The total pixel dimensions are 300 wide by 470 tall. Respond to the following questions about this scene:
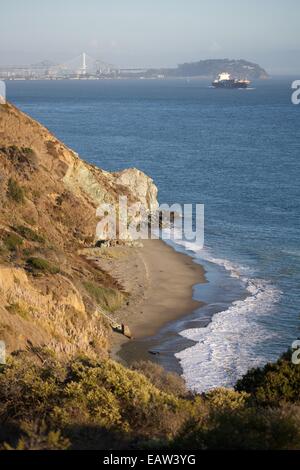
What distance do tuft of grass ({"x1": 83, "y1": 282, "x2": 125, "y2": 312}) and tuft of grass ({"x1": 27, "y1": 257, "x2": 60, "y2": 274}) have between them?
7.95ft

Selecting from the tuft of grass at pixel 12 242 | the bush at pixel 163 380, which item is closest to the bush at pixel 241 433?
the bush at pixel 163 380

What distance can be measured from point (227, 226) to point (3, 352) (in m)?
29.3

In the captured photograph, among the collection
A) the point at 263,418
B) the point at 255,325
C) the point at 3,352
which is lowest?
the point at 255,325

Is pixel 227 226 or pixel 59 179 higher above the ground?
pixel 59 179

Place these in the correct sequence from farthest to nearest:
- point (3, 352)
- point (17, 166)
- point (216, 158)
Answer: point (216, 158) → point (17, 166) → point (3, 352)

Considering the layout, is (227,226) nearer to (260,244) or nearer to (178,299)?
(260,244)

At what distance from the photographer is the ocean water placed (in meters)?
24.3

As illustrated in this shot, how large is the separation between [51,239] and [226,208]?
2030cm

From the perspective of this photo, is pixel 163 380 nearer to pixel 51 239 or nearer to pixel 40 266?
pixel 40 266

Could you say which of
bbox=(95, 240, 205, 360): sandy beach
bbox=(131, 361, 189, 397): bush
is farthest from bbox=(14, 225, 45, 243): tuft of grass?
bbox=(131, 361, 189, 397): bush

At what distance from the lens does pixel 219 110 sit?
479 ft

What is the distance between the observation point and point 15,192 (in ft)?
107

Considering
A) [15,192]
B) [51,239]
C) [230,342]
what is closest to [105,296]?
[230,342]
